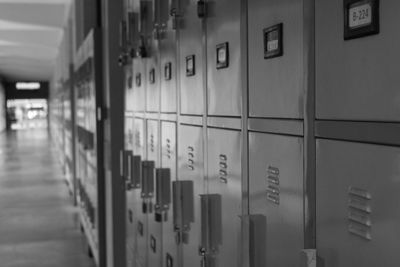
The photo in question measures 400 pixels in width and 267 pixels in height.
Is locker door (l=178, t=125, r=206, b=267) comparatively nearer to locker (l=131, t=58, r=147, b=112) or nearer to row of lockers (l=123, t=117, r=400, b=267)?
row of lockers (l=123, t=117, r=400, b=267)

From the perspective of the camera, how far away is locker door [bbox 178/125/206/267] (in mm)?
2389

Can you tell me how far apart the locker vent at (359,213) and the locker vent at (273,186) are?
0.38 metres

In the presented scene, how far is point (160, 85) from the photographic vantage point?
3.14 meters

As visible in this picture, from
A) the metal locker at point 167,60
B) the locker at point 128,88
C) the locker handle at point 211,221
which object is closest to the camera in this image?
the locker handle at point 211,221

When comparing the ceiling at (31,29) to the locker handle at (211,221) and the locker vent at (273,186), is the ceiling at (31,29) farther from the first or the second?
the locker vent at (273,186)

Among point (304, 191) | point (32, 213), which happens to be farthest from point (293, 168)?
point (32, 213)

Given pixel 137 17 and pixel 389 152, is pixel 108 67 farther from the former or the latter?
pixel 389 152

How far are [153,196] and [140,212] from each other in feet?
1.78

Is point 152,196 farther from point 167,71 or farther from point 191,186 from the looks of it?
point 191,186

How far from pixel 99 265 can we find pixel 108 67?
6.69 ft

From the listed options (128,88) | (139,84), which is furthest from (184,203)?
(128,88)

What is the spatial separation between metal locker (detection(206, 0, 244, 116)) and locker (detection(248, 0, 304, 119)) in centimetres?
11

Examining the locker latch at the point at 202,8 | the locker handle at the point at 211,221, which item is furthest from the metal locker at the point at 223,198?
the locker latch at the point at 202,8

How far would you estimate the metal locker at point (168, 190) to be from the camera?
9.45ft
